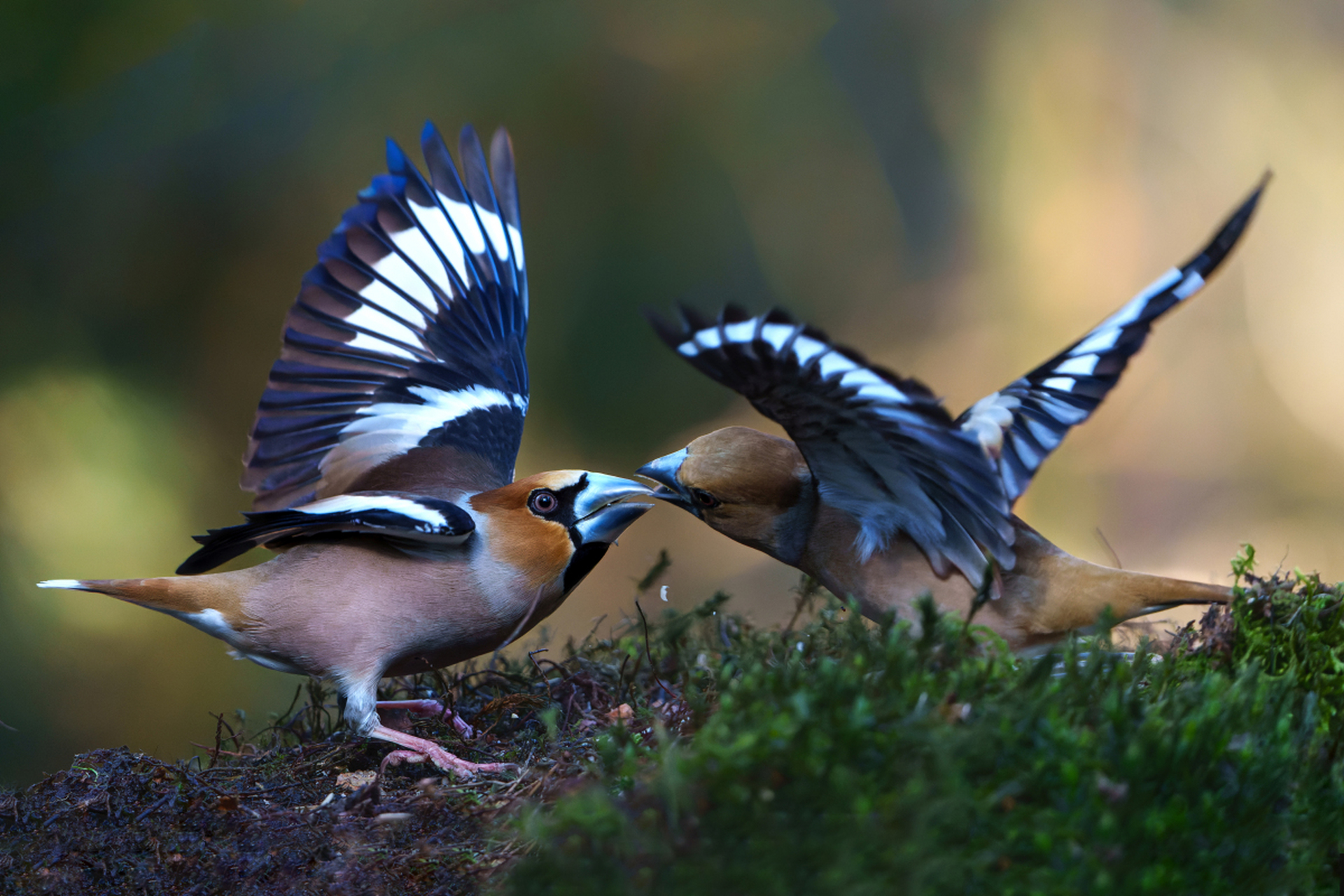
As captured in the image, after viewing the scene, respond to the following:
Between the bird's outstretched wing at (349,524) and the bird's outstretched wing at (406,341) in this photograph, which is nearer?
the bird's outstretched wing at (349,524)

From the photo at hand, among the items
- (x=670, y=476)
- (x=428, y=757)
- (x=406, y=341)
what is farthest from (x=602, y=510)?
(x=406, y=341)

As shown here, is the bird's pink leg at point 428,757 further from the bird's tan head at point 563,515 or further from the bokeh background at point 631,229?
the bokeh background at point 631,229

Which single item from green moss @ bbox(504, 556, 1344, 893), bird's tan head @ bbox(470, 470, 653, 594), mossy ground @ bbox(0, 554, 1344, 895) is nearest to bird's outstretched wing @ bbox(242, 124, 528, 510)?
bird's tan head @ bbox(470, 470, 653, 594)

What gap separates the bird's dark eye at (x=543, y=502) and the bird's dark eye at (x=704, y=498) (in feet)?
1.08

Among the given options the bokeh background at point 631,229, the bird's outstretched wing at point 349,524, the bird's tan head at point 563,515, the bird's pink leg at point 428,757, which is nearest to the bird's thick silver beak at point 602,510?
the bird's tan head at point 563,515

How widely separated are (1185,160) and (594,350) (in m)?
3.27

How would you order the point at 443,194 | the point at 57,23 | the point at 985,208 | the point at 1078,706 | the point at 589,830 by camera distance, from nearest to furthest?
the point at 589,830 < the point at 1078,706 < the point at 443,194 < the point at 57,23 < the point at 985,208

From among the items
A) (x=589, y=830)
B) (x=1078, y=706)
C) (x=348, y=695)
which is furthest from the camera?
(x=348, y=695)

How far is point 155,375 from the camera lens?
14.0 ft

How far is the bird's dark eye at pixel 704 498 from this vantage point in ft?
7.22

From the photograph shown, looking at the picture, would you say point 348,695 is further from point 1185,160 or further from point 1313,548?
point 1185,160

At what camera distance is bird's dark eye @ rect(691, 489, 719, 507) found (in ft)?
7.22

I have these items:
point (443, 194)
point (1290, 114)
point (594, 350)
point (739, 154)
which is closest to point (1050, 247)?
point (1290, 114)

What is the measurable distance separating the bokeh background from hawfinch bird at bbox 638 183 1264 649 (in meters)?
2.19
